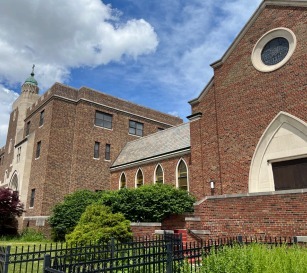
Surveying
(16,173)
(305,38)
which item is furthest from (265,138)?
A: (16,173)

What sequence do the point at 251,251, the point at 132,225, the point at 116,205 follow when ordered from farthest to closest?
1. the point at 116,205
2. the point at 132,225
3. the point at 251,251

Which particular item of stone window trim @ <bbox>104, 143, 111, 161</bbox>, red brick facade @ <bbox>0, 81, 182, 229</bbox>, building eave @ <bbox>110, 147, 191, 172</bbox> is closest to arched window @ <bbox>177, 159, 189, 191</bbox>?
building eave @ <bbox>110, 147, 191, 172</bbox>

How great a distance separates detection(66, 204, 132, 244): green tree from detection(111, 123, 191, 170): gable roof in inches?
320

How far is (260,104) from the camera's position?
15.2 metres

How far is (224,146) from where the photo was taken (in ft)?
53.1

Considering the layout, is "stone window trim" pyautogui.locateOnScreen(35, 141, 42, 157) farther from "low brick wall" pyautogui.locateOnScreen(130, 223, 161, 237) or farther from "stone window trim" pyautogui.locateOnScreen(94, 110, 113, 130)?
"low brick wall" pyautogui.locateOnScreen(130, 223, 161, 237)

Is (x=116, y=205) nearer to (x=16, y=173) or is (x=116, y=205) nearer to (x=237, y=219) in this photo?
(x=237, y=219)

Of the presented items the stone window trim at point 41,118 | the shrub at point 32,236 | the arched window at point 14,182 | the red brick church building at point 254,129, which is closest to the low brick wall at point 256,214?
the red brick church building at point 254,129

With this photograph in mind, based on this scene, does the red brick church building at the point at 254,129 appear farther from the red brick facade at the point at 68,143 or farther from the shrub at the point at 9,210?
the shrub at the point at 9,210

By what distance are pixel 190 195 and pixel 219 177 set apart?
2183 millimetres

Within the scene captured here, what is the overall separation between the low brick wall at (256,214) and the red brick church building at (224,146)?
4cm

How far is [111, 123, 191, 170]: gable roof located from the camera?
2141 centimetres

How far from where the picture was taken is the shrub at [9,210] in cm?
2364

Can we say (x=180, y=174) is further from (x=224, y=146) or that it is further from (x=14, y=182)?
(x=14, y=182)
